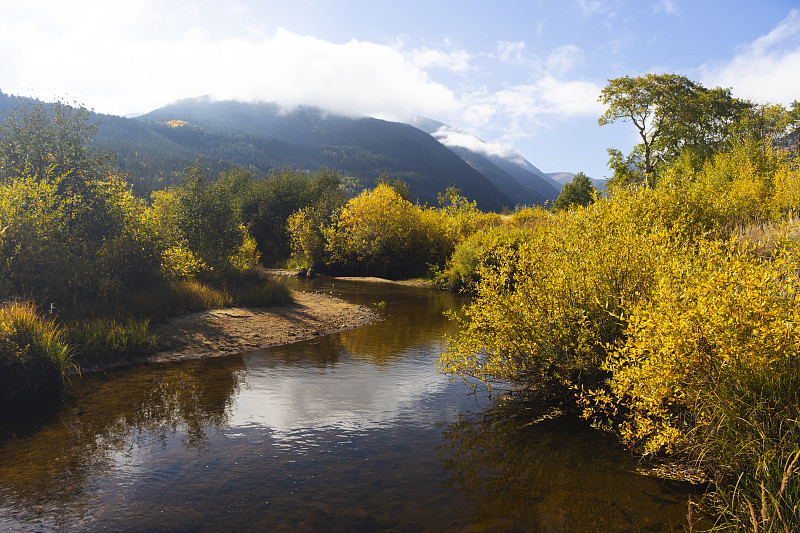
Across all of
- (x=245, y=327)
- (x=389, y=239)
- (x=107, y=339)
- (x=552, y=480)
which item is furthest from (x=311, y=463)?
(x=389, y=239)

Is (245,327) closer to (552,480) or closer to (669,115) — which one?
(552,480)

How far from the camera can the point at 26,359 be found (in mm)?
11242

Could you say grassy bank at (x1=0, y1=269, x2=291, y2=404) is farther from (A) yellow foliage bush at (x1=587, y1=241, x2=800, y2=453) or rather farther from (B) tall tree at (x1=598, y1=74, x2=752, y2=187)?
(B) tall tree at (x1=598, y1=74, x2=752, y2=187)

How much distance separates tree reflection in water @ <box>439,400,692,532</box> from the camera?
264 inches

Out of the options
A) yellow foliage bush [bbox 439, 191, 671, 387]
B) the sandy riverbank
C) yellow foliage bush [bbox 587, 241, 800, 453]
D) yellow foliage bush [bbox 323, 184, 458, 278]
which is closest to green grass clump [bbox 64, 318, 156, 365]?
the sandy riverbank

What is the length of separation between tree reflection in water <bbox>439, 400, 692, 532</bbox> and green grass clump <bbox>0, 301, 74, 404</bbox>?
10510mm

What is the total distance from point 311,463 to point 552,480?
178 inches

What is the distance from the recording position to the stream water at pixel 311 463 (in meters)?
6.70

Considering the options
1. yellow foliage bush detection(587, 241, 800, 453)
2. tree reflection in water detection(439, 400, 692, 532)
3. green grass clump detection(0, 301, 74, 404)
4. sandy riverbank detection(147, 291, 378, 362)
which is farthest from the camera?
sandy riverbank detection(147, 291, 378, 362)

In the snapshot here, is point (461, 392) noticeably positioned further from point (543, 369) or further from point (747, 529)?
point (747, 529)

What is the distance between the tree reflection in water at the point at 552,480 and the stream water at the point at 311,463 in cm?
3

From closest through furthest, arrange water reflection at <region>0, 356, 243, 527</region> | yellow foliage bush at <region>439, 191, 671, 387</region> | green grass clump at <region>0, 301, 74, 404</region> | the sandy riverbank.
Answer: water reflection at <region>0, 356, 243, 527</region>, yellow foliage bush at <region>439, 191, 671, 387</region>, green grass clump at <region>0, 301, 74, 404</region>, the sandy riverbank

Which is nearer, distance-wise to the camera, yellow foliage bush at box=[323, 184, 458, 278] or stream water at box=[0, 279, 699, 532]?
stream water at box=[0, 279, 699, 532]

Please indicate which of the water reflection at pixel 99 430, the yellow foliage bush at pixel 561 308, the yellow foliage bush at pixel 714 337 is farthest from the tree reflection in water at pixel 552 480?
the water reflection at pixel 99 430
